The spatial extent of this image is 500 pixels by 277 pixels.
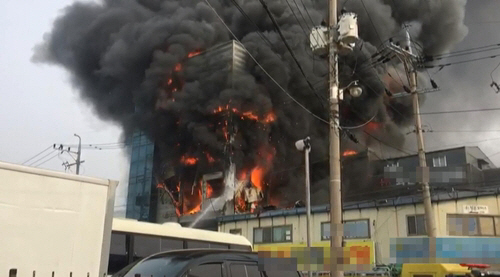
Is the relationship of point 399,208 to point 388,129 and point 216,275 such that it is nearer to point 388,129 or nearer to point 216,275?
point 216,275

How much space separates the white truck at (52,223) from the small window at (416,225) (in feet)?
48.7

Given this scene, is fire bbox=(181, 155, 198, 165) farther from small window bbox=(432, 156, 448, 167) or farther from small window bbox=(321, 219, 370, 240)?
small window bbox=(321, 219, 370, 240)

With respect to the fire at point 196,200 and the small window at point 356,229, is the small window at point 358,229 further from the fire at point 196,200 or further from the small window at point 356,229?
the fire at point 196,200

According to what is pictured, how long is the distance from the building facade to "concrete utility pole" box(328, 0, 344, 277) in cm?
556

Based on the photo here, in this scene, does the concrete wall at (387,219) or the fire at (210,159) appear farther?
the fire at (210,159)

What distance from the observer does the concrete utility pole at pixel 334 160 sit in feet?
27.0

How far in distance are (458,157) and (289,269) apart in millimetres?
25473

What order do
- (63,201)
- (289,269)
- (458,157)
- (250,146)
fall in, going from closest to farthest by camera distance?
(63,201) < (289,269) < (458,157) < (250,146)

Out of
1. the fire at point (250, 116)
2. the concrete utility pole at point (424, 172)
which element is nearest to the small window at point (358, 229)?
the concrete utility pole at point (424, 172)

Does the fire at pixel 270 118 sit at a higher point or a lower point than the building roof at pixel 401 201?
higher

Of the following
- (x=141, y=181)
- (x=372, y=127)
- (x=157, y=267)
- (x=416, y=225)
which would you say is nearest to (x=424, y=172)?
(x=416, y=225)

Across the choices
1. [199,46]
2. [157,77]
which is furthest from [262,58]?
[157,77]

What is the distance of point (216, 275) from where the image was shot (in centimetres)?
451

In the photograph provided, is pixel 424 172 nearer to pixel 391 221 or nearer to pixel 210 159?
pixel 391 221
